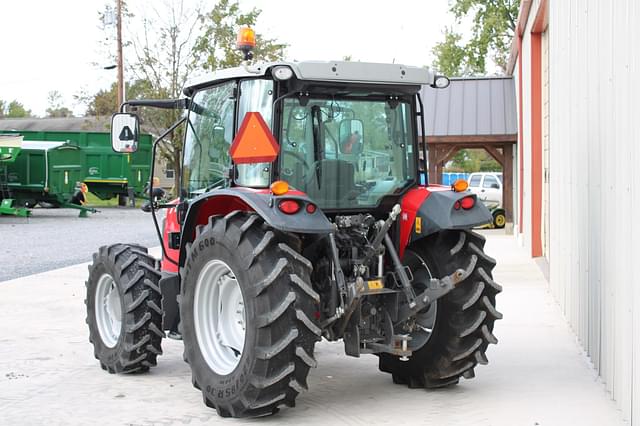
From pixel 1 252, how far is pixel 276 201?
14424mm

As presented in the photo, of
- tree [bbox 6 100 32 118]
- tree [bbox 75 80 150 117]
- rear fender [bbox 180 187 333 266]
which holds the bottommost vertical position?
rear fender [bbox 180 187 333 266]

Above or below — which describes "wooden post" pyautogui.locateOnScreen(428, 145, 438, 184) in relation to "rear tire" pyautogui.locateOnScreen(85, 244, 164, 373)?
above

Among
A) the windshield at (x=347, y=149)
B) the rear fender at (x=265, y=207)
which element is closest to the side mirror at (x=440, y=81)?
the windshield at (x=347, y=149)

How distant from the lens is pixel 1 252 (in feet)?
61.8

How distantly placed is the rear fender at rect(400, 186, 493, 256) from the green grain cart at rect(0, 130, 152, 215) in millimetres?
21594

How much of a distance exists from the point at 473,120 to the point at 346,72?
1844 centimetres

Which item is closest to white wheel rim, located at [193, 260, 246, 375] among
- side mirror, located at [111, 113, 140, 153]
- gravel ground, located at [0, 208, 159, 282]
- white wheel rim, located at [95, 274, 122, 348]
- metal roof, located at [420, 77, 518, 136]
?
side mirror, located at [111, 113, 140, 153]

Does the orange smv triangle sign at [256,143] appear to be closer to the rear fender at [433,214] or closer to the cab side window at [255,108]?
the cab side window at [255,108]

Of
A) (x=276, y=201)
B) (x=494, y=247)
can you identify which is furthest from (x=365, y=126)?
(x=494, y=247)

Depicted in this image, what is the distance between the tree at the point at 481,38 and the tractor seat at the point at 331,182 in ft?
148

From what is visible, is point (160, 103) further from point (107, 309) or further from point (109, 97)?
point (109, 97)

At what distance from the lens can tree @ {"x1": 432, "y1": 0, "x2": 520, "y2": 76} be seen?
166 ft

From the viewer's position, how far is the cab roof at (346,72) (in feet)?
20.2

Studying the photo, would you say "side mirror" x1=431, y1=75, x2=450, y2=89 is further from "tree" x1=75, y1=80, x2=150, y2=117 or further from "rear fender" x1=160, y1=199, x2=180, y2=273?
"tree" x1=75, y1=80, x2=150, y2=117
